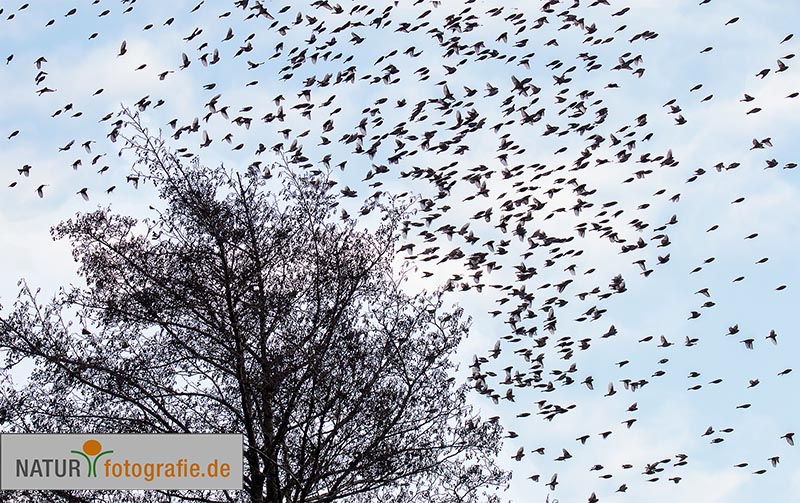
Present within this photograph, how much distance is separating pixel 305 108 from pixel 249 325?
575 cm

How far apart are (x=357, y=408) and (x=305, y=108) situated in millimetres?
7174

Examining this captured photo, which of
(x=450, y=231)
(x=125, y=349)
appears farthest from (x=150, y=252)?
(x=450, y=231)

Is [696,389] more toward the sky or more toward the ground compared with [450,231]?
more toward the ground

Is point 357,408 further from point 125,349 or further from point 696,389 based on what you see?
point 696,389

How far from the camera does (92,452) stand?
19609 mm

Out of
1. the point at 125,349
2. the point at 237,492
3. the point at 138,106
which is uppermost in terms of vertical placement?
the point at 138,106

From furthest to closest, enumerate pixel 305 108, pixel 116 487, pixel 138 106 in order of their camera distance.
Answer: pixel 305 108 → pixel 138 106 → pixel 116 487

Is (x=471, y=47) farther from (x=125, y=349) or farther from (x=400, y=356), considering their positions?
(x=125, y=349)

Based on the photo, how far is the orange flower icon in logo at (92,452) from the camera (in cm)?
1942

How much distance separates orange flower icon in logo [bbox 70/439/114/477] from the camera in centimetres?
1942

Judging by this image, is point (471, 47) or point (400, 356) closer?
point (400, 356)

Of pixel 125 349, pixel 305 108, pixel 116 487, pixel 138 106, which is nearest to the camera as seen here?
pixel 116 487

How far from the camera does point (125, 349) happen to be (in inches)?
819

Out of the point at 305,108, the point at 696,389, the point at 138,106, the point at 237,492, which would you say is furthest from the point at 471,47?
the point at 237,492
